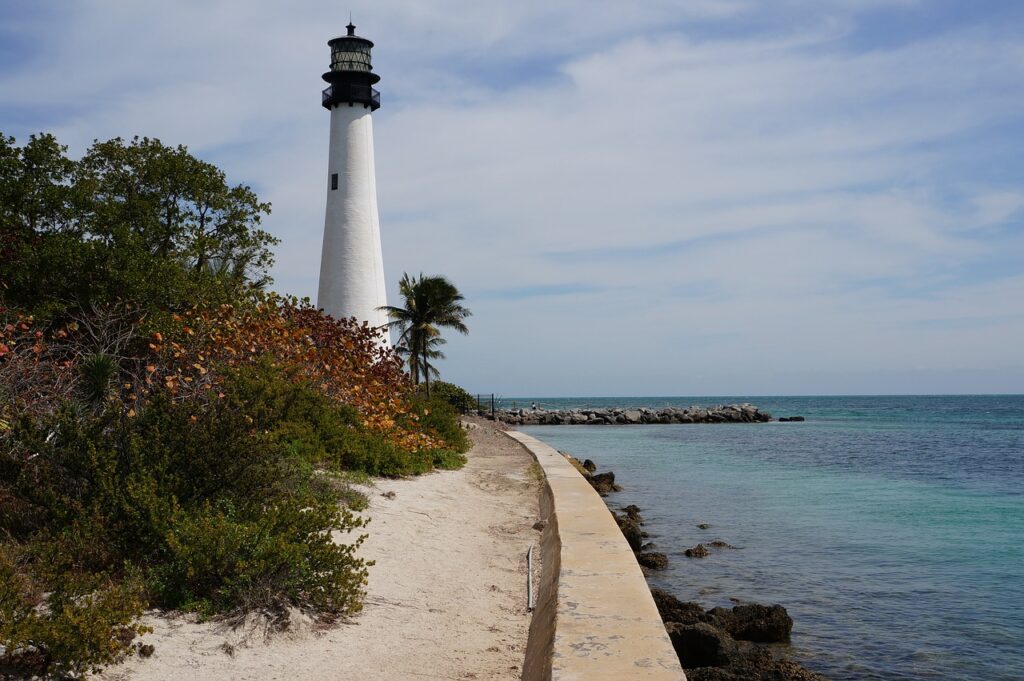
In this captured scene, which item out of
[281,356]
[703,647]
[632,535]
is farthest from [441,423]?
[703,647]

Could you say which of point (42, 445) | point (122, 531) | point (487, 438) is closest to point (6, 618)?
point (122, 531)

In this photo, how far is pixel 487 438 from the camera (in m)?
25.6

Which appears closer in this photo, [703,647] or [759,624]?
[703,647]

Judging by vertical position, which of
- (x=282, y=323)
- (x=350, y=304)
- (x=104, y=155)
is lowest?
(x=282, y=323)

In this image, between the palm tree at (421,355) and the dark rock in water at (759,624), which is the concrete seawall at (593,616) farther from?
the palm tree at (421,355)

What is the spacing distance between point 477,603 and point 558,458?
34.1ft

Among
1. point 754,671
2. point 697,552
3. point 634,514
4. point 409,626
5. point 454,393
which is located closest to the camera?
point 409,626

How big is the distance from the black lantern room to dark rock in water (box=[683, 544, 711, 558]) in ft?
66.1

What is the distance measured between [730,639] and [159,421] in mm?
5396

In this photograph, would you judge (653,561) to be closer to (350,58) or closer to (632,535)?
(632,535)

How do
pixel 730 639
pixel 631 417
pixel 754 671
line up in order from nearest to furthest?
1. pixel 754 671
2. pixel 730 639
3. pixel 631 417

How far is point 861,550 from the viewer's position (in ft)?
41.7

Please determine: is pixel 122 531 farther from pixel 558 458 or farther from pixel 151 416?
pixel 558 458

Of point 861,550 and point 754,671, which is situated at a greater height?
point 754,671
